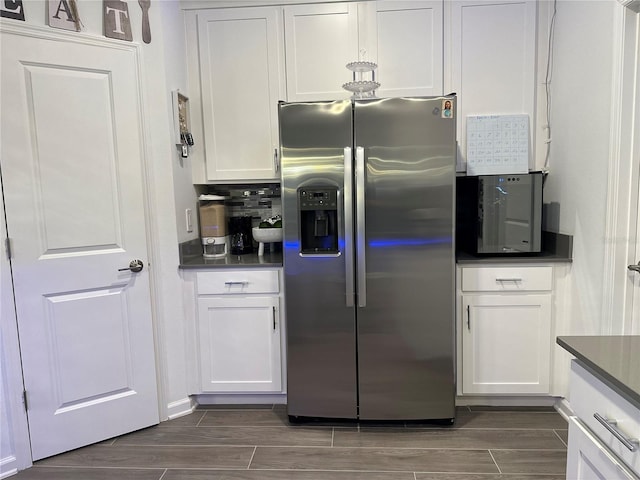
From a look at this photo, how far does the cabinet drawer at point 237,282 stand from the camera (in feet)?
7.78

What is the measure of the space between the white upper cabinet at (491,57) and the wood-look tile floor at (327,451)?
166cm

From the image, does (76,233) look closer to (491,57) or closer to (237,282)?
(237,282)

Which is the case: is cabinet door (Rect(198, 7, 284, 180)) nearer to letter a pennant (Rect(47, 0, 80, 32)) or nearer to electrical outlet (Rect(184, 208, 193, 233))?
electrical outlet (Rect(184, 208, 193, 233))

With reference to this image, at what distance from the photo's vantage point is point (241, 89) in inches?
102

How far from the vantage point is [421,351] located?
2.19m

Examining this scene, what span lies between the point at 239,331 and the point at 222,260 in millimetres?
435

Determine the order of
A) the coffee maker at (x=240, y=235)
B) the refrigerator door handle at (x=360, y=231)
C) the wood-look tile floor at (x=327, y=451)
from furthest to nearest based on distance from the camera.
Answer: the coffee maker at (x=240, y=235) → the refrigerator door handle at (x=360, y=231) → the wood-look tile floor at (x=327, y=451)

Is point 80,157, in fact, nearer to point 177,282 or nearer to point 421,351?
point 177,282

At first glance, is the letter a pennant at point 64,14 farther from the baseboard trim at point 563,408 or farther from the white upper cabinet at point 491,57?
the baseboard trim at point 563,408

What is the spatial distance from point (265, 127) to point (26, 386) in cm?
189

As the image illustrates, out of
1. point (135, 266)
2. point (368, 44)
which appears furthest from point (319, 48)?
point (135, 266)

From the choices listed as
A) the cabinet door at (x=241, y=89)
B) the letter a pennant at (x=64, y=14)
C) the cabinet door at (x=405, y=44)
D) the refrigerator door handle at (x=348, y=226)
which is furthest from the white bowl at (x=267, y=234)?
the letter a pennant at (x=64, y=14)

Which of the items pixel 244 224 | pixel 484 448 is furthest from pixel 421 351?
pixel 244 224

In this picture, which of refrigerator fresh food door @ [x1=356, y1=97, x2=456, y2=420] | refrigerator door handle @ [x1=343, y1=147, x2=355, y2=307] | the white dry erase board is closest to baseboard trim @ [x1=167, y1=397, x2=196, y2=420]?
refrigerator fresh food door @ [x1=356, y1=97, x2=456, y2=420]
